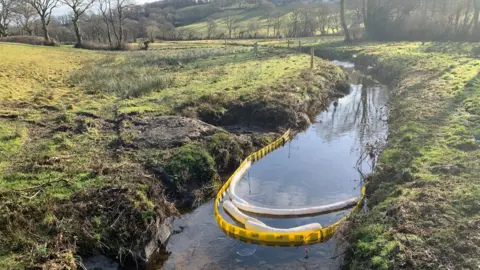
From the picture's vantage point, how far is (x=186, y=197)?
13719mm

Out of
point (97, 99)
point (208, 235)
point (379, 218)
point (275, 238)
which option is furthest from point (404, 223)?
point (97, 99)

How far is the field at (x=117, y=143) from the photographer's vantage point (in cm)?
1023

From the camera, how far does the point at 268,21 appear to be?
92.2 m

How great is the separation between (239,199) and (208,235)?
6.88 ft

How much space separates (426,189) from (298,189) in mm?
4813

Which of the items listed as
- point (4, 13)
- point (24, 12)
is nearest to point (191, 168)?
point (4, 13)

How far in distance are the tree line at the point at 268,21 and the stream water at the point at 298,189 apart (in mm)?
32353

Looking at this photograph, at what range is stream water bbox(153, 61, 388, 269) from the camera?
34.9 ft

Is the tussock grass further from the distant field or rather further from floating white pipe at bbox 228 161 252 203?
the distant field

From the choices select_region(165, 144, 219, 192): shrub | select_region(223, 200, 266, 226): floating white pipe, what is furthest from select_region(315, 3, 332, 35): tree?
select_region(223, 200, 266, 226): floating white pipe

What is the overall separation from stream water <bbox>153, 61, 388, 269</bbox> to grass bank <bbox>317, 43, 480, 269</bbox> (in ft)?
4.48

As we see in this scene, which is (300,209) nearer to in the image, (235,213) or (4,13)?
(235,213)

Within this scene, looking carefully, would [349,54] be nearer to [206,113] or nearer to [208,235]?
[206,113]

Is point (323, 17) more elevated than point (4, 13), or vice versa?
point (4, 13)
